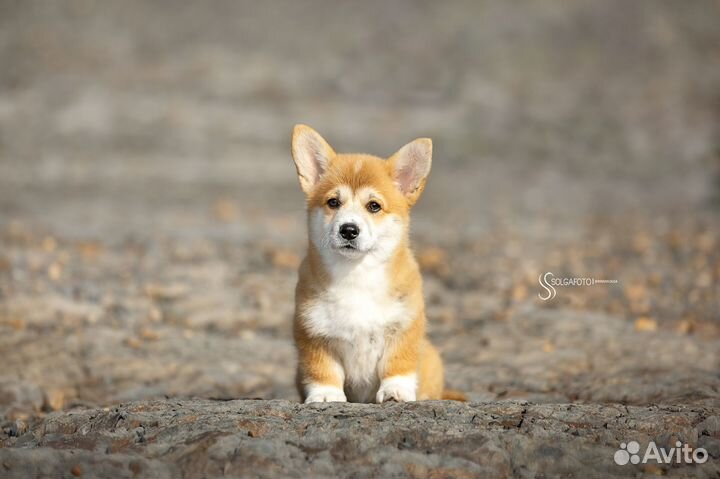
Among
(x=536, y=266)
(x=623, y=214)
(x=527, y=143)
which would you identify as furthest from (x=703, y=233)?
(x=527, y=143)

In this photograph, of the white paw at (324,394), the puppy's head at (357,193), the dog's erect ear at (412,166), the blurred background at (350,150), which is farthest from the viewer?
the blurred background at (350,150)

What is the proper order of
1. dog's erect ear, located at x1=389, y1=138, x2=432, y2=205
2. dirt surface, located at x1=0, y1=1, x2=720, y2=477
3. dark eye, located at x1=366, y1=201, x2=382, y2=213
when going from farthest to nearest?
dog's erect ear, located at x1=389, y1=138, x2=432, y2=205
dark eye, located at x1=366, y1=201, x2=382, y2=213
dirt surface, located at x1=0, y1=1, x2=720, y2=477

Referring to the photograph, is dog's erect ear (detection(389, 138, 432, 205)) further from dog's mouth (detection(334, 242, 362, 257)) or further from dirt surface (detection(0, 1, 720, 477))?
dirt surface (detection(0, 1, 720, 477))

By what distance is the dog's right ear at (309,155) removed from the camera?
5.42 m

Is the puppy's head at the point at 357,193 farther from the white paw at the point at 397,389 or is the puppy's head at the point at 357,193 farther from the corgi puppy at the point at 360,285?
the white paw at the point at 397,389

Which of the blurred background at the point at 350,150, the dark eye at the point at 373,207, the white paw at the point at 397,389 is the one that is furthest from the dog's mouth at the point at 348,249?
the blurred background at the point at 350,150

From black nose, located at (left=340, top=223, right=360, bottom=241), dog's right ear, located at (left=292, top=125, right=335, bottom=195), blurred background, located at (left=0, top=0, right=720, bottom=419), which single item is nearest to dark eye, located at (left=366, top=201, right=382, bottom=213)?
black nose, located at (left=340, top=223, right=360, bottom=241)

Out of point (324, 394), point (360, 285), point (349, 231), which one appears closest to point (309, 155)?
point (349, 231)

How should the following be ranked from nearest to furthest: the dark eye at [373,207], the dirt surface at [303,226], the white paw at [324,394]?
the dirt surface at [303,226] < the white paw at [324,394] < the dark eye at [373,207]

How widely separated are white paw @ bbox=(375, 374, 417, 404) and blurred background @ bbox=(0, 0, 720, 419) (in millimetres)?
1314

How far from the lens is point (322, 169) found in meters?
5.52

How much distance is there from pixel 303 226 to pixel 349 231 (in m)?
9.29

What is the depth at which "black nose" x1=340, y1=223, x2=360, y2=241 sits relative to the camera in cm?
495

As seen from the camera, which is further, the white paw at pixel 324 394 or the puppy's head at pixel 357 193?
the puppy's head at pixel 357 193
